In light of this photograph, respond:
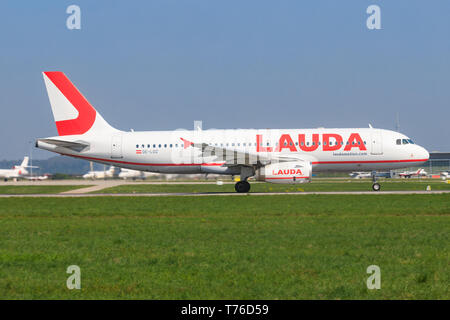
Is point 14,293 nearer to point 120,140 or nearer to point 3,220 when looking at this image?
point 3,220

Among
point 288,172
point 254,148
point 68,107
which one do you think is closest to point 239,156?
point 254,148

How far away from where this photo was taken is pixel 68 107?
41188 millimetres

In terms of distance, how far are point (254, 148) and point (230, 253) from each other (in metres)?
26.4

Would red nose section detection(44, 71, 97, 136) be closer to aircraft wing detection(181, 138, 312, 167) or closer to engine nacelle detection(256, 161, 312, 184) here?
aircraft wing detection(181, 138, 312, 167)

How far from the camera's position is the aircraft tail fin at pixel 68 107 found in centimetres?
4112

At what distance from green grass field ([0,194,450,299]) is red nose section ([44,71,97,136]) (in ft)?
53.6

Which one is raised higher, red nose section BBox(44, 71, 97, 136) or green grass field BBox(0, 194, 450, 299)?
red nose section BBox(44, 71, 97, 136)

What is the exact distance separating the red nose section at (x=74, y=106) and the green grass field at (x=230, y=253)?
16.3 m

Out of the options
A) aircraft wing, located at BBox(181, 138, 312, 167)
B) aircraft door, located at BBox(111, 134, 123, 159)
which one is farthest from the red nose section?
aircraft wing, located at BBox(181, 138, 312, 167)

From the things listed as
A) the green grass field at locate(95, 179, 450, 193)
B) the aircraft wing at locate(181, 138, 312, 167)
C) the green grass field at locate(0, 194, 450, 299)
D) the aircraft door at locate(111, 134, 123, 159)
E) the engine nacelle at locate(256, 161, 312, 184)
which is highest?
the aircraft door at locate(111, 134, 123, 159)

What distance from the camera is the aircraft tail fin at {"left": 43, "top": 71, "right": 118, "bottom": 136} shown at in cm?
4112

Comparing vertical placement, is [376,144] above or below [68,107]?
below

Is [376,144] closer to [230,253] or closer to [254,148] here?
[254,148]
